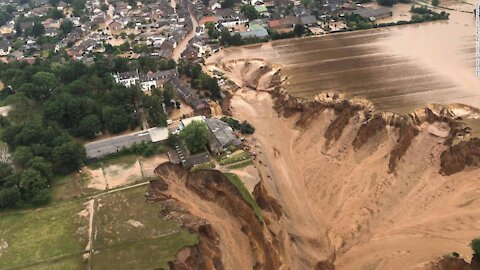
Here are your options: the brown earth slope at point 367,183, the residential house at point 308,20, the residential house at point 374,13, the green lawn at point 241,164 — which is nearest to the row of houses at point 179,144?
the green lawn at point 241,164

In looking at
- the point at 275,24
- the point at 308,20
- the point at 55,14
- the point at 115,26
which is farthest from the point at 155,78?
the point at 55,14

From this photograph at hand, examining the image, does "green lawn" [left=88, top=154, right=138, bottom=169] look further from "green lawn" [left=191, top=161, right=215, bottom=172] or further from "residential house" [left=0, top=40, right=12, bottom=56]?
"residential house" [left=0, top=40, right=12, bottom=56]

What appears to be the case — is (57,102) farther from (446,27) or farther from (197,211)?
(446,27)

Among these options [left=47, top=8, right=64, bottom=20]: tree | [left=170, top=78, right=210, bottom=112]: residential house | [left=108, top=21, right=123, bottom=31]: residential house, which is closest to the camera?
[left=170, top=78, right=210, bottom=112]: residential house

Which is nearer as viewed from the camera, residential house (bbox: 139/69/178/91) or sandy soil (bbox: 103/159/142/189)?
sandy soil (bbox: 103/159/142/189)

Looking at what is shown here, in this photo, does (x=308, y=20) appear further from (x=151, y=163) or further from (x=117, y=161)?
(x=117, y=161)

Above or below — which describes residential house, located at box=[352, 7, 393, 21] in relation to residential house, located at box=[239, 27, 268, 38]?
above

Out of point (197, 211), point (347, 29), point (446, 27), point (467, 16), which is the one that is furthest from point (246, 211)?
point (467, 16)

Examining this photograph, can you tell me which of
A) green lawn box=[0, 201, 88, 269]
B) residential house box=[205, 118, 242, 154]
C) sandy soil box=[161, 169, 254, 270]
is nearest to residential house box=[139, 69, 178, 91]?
residential house box=[205, 118, 242, 154]
